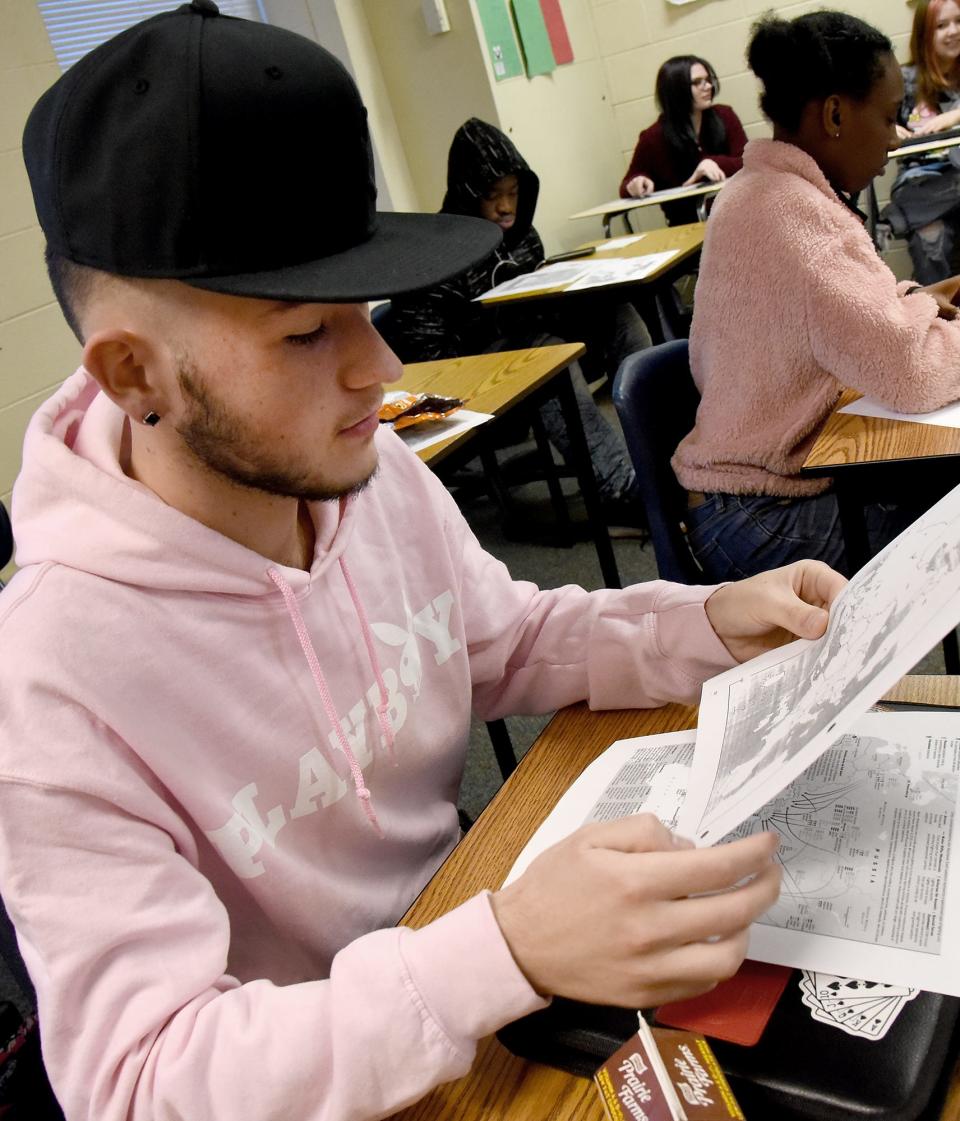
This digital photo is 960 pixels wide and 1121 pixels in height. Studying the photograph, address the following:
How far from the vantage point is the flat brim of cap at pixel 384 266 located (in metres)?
0.62

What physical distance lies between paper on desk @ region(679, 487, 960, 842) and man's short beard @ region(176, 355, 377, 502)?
1.18ft

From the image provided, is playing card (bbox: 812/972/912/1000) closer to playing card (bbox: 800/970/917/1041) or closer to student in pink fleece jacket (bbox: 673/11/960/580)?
playing card (bbox: 800/970/917/1041)

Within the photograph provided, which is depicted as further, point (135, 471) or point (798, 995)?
point (135, 471)

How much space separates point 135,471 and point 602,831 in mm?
496

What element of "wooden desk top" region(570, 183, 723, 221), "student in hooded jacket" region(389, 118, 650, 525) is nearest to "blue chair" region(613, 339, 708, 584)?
"student in hooded jacket" region(389, 118, 650, 525)

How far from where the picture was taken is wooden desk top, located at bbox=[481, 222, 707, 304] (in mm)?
2947

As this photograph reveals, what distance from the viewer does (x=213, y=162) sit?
1.98ft

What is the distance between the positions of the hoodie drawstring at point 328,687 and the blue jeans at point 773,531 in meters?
0.93

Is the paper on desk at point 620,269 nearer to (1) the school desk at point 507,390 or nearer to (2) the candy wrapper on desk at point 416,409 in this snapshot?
(1) the school desk at point 507,390

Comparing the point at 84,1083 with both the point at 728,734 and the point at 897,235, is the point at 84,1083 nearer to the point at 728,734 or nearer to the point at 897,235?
the point at 728,734

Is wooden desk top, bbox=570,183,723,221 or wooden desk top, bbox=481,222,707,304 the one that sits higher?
wooden desk top, bbox=570,183,723,221

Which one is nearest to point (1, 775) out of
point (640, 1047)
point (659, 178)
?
point (640, 1047)

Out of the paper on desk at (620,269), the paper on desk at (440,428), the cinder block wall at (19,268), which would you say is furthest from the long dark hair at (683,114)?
the paper on desk at (440,428)

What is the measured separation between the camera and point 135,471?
809 millimetres
